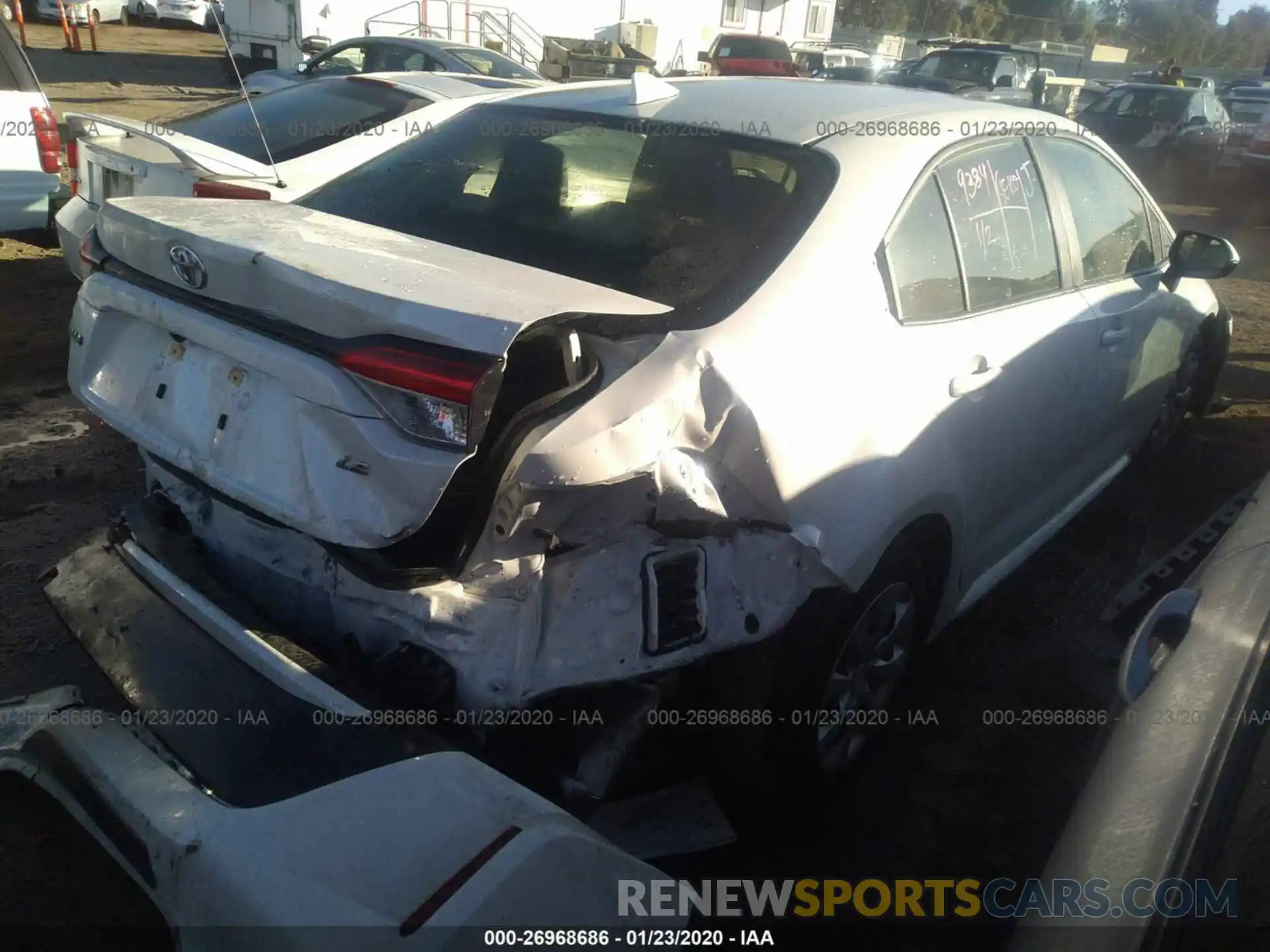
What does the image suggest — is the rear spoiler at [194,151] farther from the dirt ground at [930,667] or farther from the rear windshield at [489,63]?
the rear windshield at [489,63]

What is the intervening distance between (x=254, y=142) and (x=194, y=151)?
81cm

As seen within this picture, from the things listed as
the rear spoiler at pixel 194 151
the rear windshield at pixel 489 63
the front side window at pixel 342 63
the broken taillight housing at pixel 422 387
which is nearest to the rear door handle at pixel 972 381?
the broken taillight housing at pixel 422 387

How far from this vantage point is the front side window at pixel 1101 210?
3.30 metres

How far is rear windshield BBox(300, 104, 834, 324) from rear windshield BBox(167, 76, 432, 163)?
2.66 meters

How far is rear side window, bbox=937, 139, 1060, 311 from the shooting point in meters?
2.72

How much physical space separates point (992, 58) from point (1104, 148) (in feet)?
51.5

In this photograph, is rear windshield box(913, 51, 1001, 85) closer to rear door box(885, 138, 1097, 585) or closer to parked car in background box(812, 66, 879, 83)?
parked car in background box(812, 66, 879, 83)

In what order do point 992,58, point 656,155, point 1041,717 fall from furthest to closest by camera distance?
point 992,58 < point 1041,717 < point 656,155

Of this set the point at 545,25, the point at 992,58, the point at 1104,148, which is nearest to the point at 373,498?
the point at 1104,148

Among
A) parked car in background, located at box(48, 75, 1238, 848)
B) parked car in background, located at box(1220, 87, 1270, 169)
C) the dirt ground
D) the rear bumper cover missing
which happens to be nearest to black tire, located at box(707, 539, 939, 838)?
parked car in background, located at box(48, 75, 1238, 848)

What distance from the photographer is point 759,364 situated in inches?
80.5

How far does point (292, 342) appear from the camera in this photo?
190 centimetres

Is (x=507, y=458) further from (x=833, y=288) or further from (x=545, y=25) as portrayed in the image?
(x=545, y=25)

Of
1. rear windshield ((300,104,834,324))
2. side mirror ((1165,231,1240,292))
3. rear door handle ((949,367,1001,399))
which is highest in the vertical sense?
rear windshield ((300,104,834,324))
